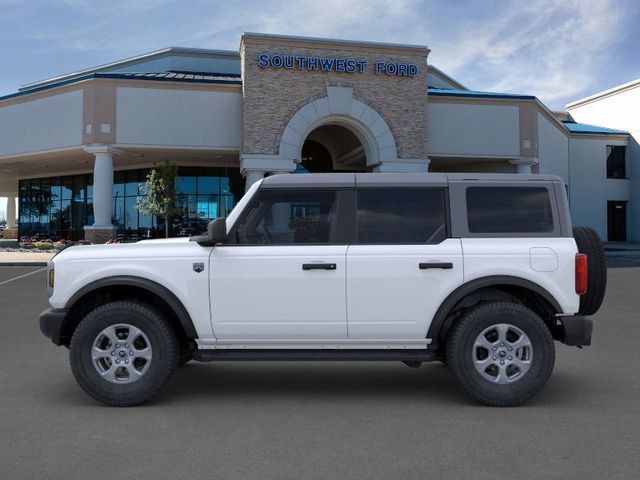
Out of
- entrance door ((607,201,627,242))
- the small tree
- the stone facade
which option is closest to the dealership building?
the stone facade

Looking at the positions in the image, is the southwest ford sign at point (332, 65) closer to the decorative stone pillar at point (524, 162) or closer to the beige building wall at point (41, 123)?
the decorative stone pillar at point (524, 162)

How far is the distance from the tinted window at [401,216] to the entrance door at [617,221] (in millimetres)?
42654

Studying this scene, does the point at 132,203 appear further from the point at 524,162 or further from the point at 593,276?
the point at 593,276

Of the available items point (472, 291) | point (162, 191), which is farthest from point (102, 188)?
point (472, 291)

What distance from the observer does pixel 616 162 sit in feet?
141

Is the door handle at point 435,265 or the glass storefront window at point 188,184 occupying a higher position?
the glass storefront window at point 188,184

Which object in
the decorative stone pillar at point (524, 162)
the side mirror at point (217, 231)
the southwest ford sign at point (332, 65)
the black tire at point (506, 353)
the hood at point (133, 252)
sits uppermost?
the southwest ford sign at point (332, 65)

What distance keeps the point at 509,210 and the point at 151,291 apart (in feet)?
10.6

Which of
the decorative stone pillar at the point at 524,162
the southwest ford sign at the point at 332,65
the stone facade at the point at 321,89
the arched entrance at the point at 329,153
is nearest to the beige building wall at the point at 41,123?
the stone facade at the point at 321,89

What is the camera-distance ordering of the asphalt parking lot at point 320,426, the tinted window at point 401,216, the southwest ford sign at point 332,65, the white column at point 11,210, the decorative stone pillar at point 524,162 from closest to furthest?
1. the asphalt parking lot at point 320,426
2. the tinted window at point 401,216
3. the southwest ford sign at point 332,65
4. the decorative stone pillar at point 524,162
5. the white column at point 11,210

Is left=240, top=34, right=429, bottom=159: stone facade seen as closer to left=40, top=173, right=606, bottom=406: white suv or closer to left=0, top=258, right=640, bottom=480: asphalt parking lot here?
left=0, top=258, right=640, bottom=480: asphalt parking lot

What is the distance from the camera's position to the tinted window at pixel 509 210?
5.25 metres

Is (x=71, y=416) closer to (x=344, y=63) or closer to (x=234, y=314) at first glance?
(x=234, y=314)

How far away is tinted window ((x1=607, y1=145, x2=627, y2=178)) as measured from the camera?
42844 millimetres
